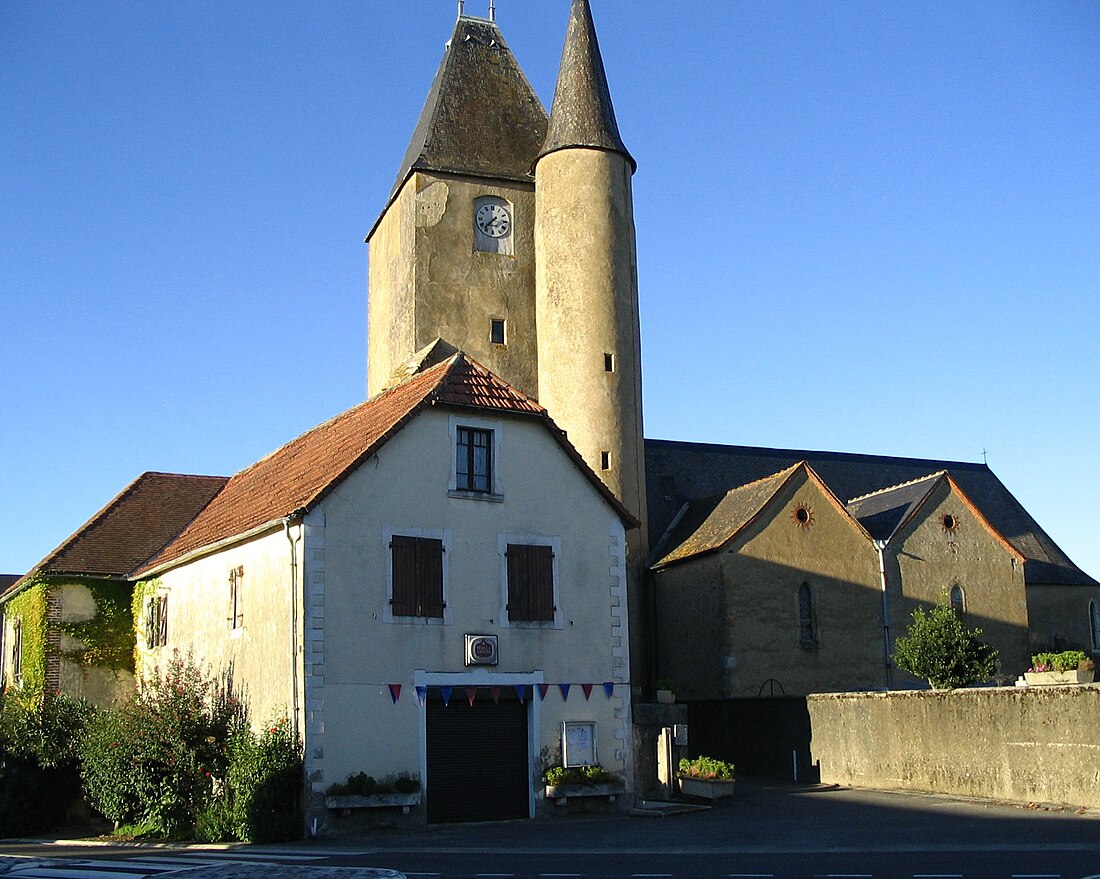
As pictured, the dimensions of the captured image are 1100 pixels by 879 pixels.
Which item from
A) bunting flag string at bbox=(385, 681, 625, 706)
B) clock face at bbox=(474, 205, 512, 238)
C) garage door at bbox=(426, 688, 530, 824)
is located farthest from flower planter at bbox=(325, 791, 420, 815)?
clock face at bbox=(474, 205, 512, 238)

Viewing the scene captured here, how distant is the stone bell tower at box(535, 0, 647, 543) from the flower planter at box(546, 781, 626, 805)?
41.7 ft

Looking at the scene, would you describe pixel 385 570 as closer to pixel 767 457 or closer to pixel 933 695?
pixel 933 695

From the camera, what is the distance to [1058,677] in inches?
984

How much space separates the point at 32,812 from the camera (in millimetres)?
26859

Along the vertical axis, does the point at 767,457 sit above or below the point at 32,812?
above

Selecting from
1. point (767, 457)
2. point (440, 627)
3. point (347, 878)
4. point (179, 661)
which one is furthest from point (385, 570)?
point (767, 457)

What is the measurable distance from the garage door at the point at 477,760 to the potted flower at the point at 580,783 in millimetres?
474

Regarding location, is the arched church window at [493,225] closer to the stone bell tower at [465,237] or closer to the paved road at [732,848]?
the stone bell tower at [465,237]

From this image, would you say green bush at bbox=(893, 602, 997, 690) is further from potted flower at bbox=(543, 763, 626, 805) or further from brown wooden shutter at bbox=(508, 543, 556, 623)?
brown wooden shutter at bbox=(508, 543, 556, 623)

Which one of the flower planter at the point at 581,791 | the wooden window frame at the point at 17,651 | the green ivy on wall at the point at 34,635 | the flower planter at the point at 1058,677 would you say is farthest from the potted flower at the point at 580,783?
the wooden window frame at the point at 17,651

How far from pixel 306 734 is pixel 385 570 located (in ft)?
10.3

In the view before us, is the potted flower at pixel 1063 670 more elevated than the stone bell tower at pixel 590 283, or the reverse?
the stone bell tower at pixel 590 283

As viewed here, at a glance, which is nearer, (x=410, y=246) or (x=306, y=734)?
(x=306, y=734)

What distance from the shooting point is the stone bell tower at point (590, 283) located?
36.7m
